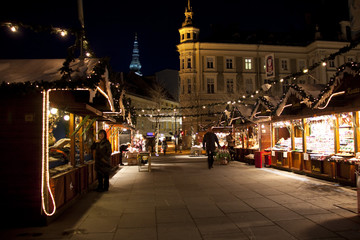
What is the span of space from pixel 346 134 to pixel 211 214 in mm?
6733

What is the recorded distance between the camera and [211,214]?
649cm

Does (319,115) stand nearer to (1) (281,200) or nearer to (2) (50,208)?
(1) (281,200)

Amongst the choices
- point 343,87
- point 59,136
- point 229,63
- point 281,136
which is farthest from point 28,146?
point 229,63

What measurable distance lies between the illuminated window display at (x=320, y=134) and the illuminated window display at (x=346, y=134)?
1.15 feet

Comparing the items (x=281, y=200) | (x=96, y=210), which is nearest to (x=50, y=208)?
(x=96, y=210)

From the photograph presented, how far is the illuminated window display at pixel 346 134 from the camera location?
33.3 ft

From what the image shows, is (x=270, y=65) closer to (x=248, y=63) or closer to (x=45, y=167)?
(x=45, y=167)

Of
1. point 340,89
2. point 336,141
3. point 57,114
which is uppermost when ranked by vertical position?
point 340,89

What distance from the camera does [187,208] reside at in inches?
279

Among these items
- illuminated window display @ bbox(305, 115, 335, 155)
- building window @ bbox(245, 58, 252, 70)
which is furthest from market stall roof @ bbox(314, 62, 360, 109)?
building window @ bbox(245, 58, 252, 70)

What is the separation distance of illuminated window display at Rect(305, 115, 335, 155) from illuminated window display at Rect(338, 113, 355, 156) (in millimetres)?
350

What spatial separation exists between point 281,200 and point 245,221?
2202 millimetres

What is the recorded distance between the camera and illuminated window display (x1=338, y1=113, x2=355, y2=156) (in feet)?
33.3

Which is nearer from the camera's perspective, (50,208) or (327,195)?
(50,208)
